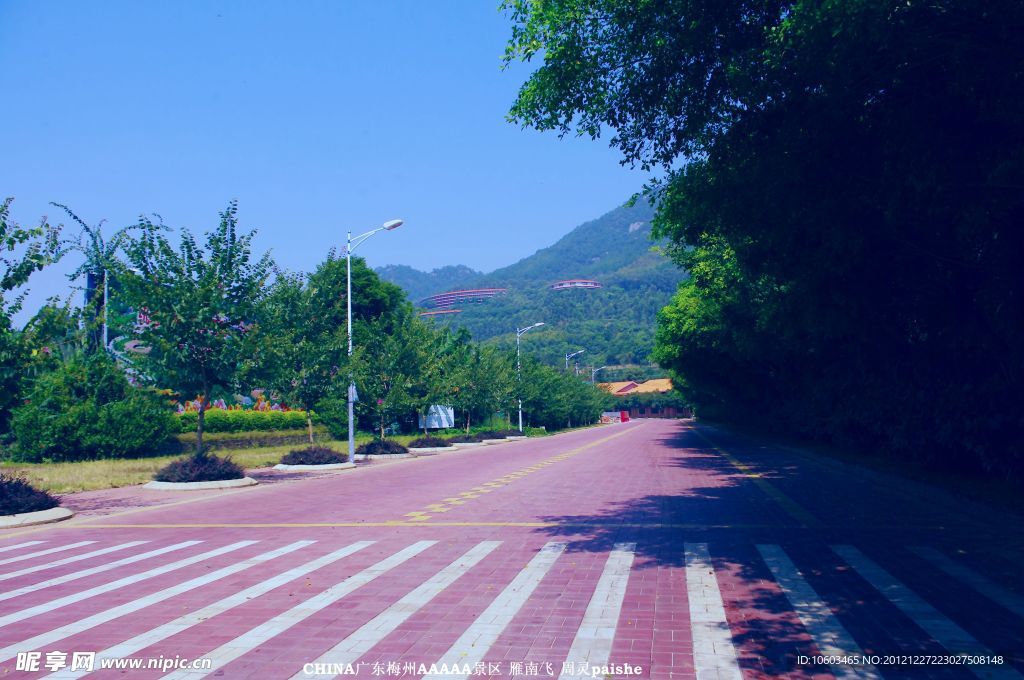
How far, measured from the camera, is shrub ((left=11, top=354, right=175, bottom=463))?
92.4 feet

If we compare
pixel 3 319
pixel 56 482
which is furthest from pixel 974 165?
pixel 56 482

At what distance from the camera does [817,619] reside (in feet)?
20.6

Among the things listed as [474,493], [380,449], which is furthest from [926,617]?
[380,449]

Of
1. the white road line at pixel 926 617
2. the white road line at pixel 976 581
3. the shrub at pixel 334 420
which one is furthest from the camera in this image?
the shrub at pixel 334 420

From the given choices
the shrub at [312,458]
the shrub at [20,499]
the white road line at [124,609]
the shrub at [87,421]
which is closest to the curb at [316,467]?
the shrub at [312,458]

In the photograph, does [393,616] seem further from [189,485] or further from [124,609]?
[189,485]

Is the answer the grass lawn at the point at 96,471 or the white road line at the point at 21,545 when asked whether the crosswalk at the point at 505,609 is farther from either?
the grass lawn at the point at 96,471

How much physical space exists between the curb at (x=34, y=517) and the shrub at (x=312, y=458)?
12369 mm

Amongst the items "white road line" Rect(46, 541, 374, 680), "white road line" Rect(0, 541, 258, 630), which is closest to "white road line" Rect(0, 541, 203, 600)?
"white road line" Rect(0, 541, 258, 630)

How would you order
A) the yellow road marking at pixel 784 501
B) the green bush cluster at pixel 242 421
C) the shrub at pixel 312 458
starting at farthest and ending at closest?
the green bush cluster at pixel 242 421, the shrub at pixel 312 458, the yellow road marking at pixel 784 501

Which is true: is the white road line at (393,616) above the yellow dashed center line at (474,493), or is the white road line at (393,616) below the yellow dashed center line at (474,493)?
above

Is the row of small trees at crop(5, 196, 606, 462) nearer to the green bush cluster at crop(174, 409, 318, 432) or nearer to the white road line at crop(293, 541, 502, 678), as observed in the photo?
the green bush cluster at crop(174, 409, 318, 432)

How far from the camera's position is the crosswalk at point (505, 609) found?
17.6 feet

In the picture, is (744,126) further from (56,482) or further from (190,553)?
(56,482)
